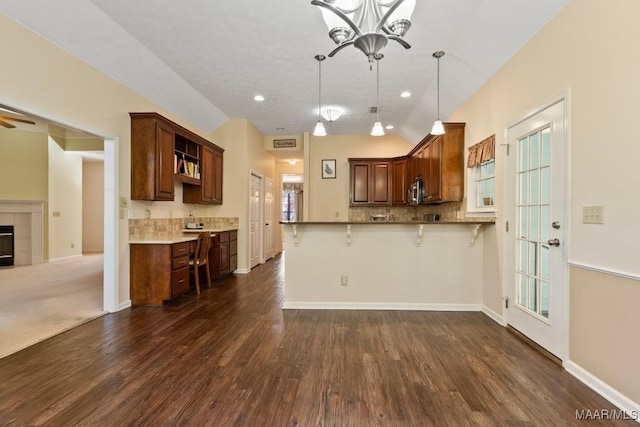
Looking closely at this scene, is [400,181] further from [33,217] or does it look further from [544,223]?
[33,217]

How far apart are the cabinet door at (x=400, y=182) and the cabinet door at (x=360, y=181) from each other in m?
0.60

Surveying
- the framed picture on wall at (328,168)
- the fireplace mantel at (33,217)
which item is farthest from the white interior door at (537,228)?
the fireplace mantel at (33,217)

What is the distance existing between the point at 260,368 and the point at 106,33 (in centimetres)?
351

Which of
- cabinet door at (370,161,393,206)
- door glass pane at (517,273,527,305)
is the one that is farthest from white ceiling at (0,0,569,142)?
door glass pane at (517,273,527,305)

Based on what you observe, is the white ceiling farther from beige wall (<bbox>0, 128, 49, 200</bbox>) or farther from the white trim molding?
beige wall (<bbox>0, 128, 49, 200</bbox>)

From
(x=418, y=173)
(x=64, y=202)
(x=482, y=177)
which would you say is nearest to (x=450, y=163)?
(x=482, y=177)

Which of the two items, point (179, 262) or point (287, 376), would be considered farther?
point (179, 262)

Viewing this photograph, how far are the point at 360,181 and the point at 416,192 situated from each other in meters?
1.53

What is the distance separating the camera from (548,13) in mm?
2545

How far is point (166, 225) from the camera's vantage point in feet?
16.0

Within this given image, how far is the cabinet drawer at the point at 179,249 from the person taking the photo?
13.5 feet

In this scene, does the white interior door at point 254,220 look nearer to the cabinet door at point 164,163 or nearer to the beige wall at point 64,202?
the cabinet door at point 164,163

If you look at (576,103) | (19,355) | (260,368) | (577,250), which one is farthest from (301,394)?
(576,103)

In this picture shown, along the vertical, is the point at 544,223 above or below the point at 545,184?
below
